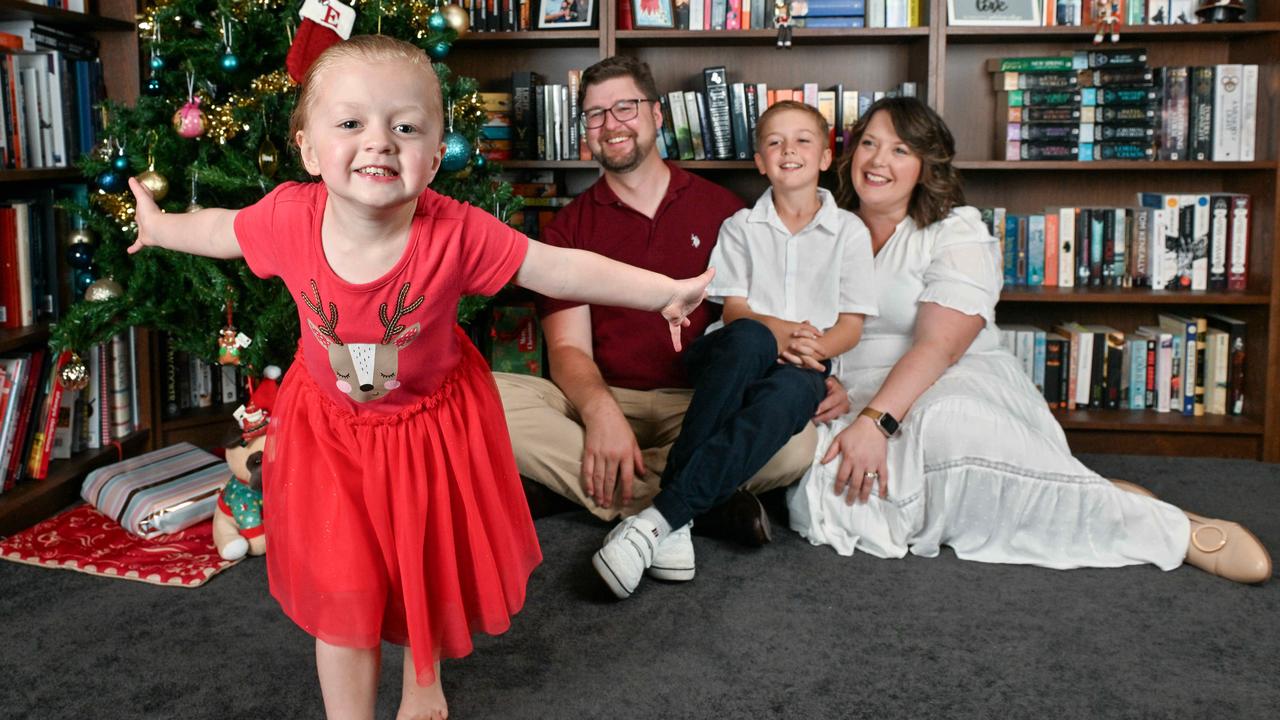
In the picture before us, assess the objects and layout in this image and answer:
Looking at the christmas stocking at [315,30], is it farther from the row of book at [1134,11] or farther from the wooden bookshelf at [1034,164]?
the row of book at [1134,11]

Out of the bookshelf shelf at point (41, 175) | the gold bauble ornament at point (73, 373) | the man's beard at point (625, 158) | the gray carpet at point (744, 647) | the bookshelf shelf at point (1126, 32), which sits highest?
the bookshelf shelf at point (1126, 32)

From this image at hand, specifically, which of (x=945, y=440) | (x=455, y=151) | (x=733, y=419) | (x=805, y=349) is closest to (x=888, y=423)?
(x=945, y=440)

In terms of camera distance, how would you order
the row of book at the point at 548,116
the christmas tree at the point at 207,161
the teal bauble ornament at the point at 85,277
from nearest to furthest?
Answer: 1. the christmas tree at the point at 207,161
2. the teal bauble ornament at the point at 85,277
3. the row of book at the point at 548,116

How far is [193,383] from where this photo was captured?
304cm

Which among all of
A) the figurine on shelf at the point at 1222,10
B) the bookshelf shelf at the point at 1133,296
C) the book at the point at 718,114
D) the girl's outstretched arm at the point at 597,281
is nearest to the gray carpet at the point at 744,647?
the girl's outstretched arm at the point at 597,281

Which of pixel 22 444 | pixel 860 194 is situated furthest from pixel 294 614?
pixel 860 194

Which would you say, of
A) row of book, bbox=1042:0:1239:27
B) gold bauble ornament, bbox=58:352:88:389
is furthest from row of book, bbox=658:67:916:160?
gold bauble ornament, bbox=58:352:88:389

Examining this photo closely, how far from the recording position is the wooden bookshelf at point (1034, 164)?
9.84 ft

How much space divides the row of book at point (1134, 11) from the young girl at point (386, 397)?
2.19 meters

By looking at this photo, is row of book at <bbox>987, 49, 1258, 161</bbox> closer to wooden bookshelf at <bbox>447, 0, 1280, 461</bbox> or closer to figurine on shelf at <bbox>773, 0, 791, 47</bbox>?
wooden bookshelf at <bbox>447, 0, 1280, 461</bbox>

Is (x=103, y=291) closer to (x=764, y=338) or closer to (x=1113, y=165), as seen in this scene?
(x=764, y=338)

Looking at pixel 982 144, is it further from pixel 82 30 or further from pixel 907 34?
pixel 82 30

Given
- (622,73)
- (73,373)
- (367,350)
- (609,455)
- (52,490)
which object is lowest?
(52,490)

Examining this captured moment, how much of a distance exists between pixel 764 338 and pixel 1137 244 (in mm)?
1560
